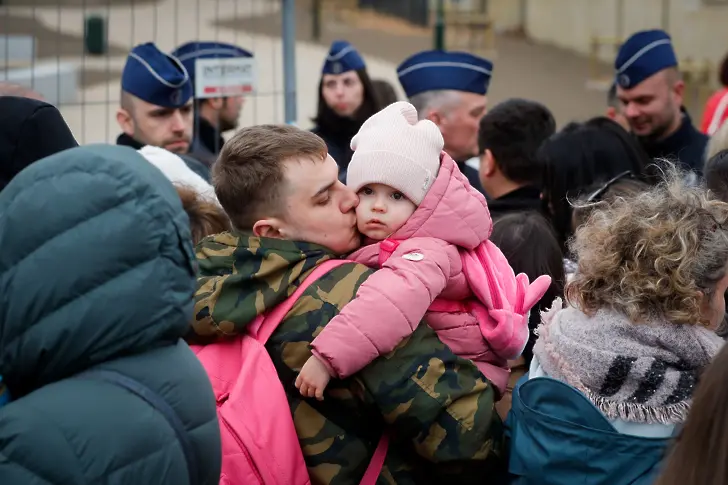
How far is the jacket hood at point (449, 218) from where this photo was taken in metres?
2.42

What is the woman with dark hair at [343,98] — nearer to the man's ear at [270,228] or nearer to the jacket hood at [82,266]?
the man's ear at [270,228]

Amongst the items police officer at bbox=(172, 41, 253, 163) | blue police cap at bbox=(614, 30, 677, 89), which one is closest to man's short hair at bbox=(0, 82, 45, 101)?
police officer at bbox=(172, 41, 253, 163)

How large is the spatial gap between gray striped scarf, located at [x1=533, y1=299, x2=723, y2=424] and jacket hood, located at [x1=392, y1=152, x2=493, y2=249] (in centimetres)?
32

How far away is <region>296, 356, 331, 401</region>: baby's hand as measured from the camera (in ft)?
7.20

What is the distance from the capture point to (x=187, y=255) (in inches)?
63.9

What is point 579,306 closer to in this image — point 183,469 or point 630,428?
point 630,428

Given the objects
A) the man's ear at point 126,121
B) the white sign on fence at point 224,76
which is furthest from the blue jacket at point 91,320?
the white sign on fence at point 224,76

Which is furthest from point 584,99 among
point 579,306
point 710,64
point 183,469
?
point 183,469

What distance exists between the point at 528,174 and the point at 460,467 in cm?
186

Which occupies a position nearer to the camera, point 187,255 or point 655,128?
point 187,255

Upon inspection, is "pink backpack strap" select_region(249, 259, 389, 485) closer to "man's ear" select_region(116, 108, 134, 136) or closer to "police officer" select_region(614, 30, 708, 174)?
"man's ear" select_region(116, 108, 134, 136)

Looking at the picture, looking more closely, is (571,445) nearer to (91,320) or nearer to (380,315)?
(380,315)

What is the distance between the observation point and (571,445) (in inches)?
87.7

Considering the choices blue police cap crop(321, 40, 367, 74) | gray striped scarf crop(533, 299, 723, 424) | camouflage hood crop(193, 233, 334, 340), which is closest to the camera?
gray striped scarf crop(533, 299, 723, 424)
